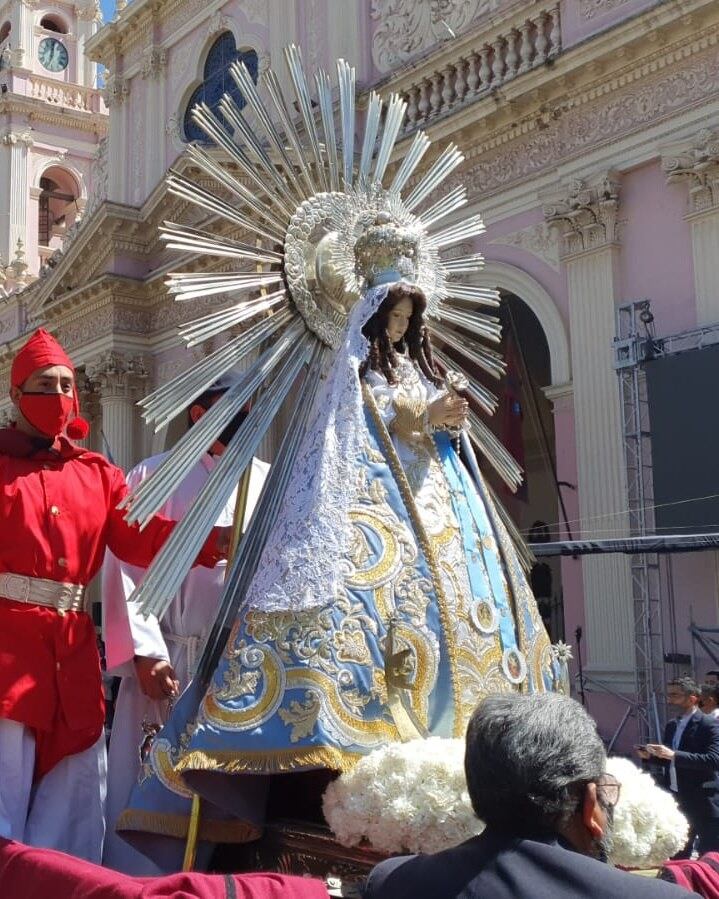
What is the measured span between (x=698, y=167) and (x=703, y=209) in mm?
342

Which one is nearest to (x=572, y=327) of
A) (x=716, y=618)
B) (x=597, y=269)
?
(x=597, y=269)

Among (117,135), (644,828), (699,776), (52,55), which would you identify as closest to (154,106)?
(117,135)

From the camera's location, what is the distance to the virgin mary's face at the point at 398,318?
3223 mm

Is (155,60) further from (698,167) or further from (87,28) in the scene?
(698,167)

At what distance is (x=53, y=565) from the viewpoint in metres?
3.10

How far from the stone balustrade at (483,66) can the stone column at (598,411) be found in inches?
59.1

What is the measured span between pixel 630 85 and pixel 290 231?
744 cm

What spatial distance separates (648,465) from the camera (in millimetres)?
9141

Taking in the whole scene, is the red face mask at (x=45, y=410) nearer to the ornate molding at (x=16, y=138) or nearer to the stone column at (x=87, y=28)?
the ornate molding at (x=16, y=138)

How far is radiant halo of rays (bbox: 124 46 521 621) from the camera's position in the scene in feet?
9.86

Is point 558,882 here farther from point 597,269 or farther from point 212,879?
point 597,269

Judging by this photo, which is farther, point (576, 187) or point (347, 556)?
point (576, 187)

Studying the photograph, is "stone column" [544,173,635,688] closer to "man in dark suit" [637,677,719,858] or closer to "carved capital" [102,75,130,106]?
"man in dark suit" [637,677,719,858]

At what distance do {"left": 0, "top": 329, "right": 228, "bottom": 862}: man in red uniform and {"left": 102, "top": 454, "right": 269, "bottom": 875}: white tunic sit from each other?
0.51 ft
